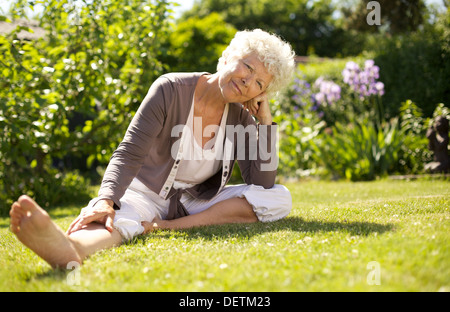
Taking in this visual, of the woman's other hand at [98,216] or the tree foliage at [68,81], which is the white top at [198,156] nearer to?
the woman's other hand at [98,216]

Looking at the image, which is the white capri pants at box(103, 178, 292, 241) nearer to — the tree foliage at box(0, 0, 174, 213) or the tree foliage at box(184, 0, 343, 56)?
the tree foliage at box(0, 0, 174, 213)

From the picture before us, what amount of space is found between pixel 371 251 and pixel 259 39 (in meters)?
1.69

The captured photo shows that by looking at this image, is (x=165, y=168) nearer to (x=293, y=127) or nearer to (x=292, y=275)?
(x=292, y=275)

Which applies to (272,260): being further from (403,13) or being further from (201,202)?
(403,13)

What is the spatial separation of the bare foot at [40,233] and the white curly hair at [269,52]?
1725 millimetres

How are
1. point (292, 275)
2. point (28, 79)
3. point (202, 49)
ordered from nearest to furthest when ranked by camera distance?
point (292, 275), point (28, 79), point (202, 49)

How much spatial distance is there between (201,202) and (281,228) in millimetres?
771

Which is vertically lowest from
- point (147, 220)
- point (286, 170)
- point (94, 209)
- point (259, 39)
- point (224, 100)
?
point (286, 170)

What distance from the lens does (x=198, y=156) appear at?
3326mm

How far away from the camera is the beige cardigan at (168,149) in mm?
2854

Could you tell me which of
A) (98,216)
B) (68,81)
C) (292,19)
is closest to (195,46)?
(68,81)

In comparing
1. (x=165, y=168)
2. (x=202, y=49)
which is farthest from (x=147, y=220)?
(x=202, y=49)
